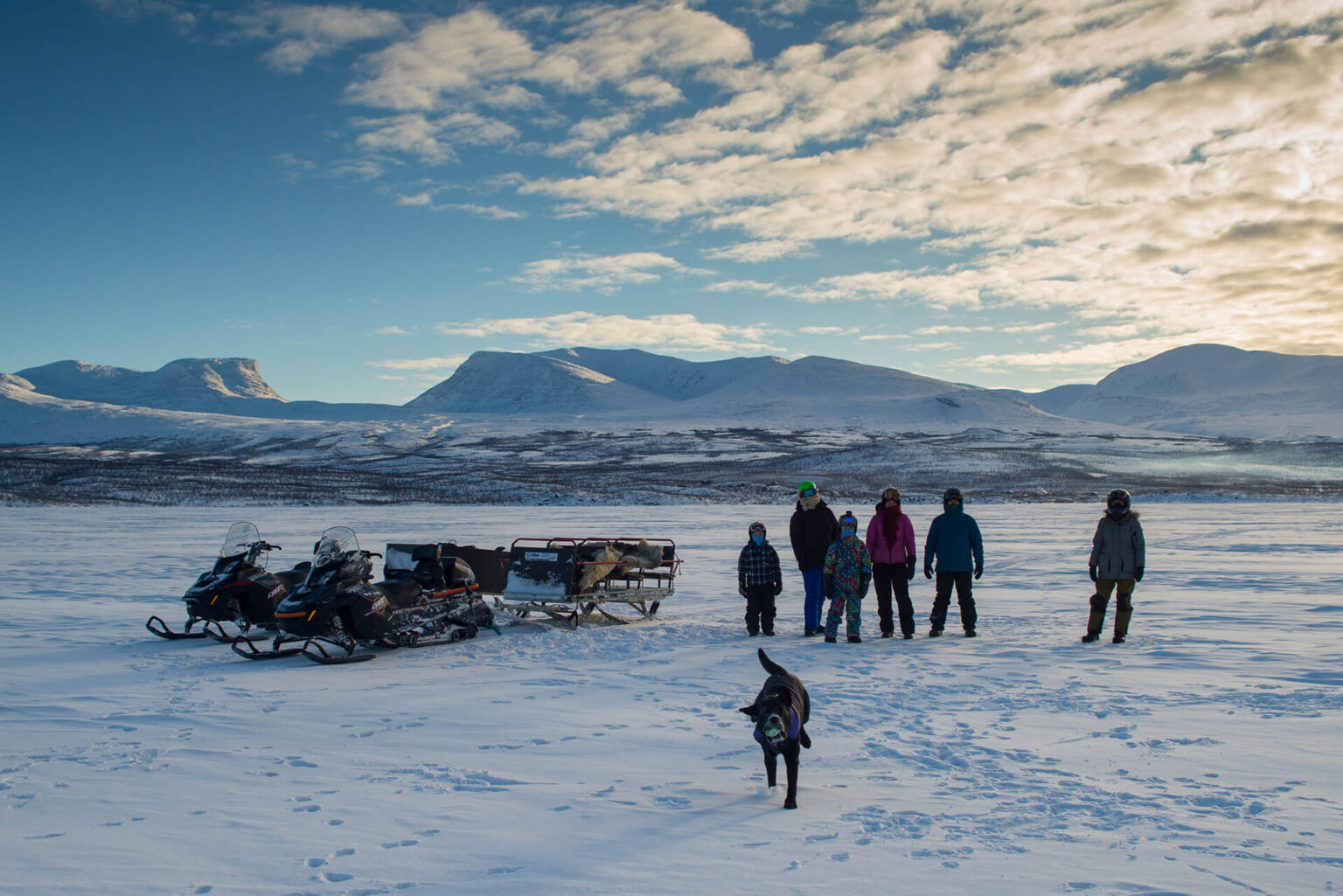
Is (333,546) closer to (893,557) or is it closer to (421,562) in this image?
(421,562)

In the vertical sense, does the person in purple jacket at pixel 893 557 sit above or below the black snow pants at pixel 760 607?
above

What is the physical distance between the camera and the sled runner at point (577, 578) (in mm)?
10414

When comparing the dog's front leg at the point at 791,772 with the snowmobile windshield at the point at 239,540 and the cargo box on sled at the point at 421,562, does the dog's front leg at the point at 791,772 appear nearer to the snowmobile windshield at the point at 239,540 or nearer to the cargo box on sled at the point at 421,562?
the cargo box on sled at the point at 421,562

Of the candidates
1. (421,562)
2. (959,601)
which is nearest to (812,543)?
(959,601)

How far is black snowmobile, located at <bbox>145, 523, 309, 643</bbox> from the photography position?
9.56m

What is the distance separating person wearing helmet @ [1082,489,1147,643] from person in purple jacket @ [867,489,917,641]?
1971 mm

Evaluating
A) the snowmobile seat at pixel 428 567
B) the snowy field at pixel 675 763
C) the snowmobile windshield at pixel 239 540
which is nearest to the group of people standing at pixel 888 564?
the snowy field at pixel 675 763

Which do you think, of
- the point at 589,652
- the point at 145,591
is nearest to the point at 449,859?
the point at 589,652

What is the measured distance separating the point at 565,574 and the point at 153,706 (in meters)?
4.64

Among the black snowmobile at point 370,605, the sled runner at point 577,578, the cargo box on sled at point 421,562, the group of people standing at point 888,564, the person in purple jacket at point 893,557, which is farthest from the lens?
the sled runner at point 577,578

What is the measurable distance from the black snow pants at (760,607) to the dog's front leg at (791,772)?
5.23 metres

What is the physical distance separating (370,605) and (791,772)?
5676 millimetres

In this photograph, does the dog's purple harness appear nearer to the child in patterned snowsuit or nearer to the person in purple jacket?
the child in patterned snowsuit

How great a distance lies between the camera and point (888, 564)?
10.0 metres
